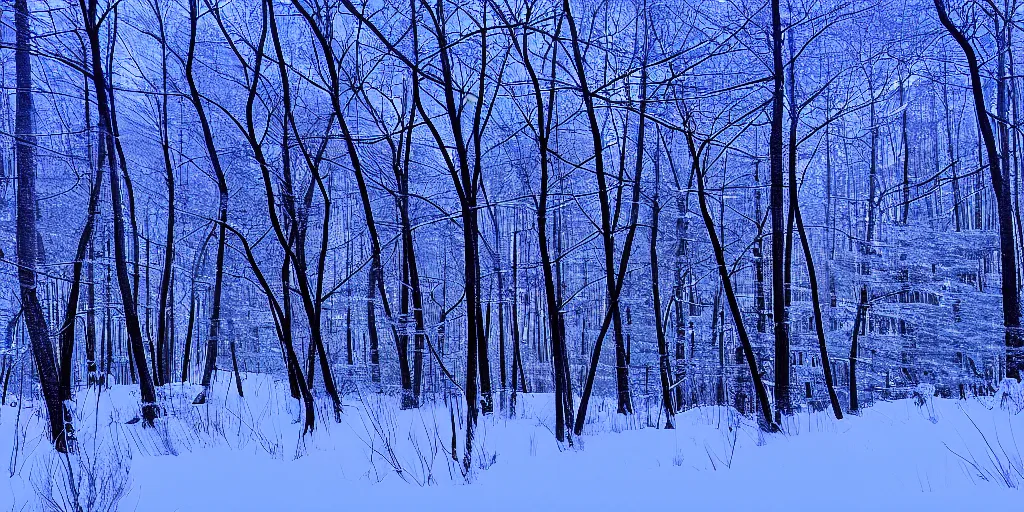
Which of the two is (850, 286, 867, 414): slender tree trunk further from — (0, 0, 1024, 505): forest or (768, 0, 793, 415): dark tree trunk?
(768, 0, 793, 415): dark tree trunk

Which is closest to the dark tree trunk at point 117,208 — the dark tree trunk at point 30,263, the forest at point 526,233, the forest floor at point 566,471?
the forest at point 526,233

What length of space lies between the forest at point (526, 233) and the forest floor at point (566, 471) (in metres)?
0.03

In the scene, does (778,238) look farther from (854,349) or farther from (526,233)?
(526,233)

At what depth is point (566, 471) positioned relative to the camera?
315cm

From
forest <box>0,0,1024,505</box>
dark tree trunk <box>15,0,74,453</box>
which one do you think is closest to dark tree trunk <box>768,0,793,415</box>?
forest <box>0,0,1024,505</box>

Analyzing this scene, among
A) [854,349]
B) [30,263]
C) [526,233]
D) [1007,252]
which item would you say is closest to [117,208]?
[30,263]

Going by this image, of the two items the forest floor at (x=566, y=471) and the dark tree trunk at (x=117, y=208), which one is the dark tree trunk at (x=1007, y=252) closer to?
the forest floor at (x=566, y=471)

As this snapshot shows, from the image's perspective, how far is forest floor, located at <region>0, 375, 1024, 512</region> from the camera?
103 inches

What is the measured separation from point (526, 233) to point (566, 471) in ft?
30.1

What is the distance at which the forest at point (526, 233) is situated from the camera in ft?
10.2

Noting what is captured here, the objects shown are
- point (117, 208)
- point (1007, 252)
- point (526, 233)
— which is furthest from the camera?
point (526, 233)

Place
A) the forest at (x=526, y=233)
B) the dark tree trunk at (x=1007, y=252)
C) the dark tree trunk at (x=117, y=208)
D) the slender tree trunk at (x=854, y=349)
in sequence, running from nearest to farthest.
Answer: the forest at (x=526, y=233) → the dark tree trunk at (x=117, y=208) → the dark tree trunk at (x=1007, y=252) → the slender tree trunk at (x=854, y=349)

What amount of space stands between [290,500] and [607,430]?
3.00 meters

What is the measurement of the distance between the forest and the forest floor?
0.03 m
